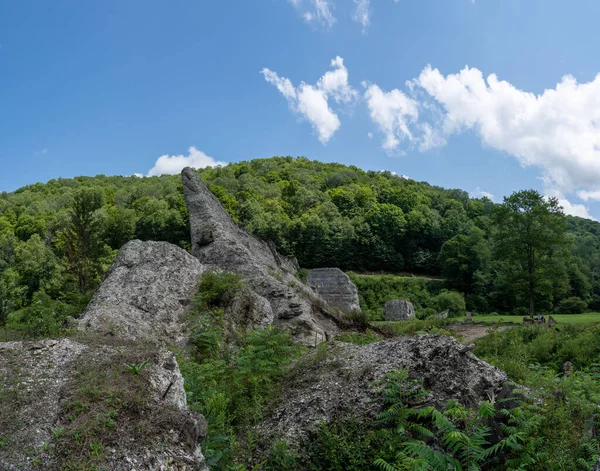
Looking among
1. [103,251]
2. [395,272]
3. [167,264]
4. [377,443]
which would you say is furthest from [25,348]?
[395,272]

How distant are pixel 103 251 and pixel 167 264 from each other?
17.7 meters

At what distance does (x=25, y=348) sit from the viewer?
6.50 meters

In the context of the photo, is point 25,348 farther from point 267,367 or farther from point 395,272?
point 395,272

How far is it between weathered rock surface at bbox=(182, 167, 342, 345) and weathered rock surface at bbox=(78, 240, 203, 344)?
7.76 feet

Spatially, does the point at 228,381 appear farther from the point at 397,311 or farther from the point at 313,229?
the point at 313,229

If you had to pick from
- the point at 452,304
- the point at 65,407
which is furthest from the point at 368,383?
the point at 452,304

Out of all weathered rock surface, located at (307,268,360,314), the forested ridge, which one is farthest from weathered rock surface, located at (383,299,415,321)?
the forested ridge

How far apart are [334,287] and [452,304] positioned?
1482 cm

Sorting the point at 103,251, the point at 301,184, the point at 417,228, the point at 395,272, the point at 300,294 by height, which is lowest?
the point at 300,294

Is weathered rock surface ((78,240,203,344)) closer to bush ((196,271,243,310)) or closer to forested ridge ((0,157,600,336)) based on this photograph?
bush ((196,271,243,310))

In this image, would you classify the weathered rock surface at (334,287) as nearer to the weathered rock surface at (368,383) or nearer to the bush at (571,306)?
the bush at (571,306)

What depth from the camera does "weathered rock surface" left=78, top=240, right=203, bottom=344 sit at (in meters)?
11.1

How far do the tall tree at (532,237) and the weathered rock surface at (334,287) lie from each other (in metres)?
12.6

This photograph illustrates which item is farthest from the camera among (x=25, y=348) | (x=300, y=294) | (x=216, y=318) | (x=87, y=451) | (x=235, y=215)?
(x=235, y=215)
